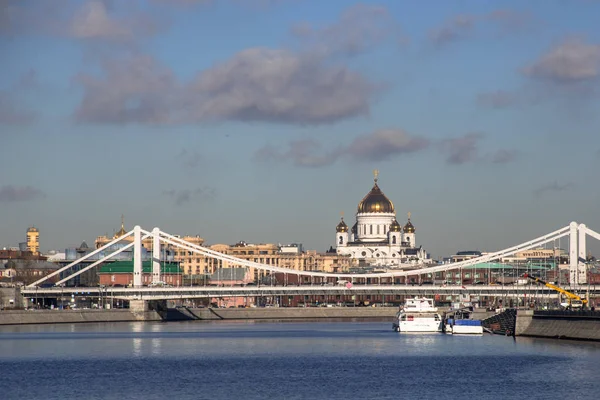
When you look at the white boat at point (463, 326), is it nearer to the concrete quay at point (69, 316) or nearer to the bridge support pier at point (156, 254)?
the concrete quay at point (69, 316)

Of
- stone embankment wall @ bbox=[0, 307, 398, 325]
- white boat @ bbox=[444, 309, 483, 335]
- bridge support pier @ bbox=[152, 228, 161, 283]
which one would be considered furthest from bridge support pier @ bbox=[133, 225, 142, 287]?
white boat @ bbox=[444, 309, 483, 335]

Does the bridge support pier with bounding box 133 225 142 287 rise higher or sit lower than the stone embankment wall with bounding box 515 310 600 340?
higher

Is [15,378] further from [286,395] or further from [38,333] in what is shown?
A: [38,333]

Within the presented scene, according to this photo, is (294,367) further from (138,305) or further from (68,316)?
(138,305)

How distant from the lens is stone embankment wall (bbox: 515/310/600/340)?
91.6 meters

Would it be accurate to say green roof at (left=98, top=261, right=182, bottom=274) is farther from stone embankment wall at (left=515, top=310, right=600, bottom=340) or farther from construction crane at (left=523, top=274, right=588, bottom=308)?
stone embankment wall at (left=515, top=310, right=600, bottom=340)

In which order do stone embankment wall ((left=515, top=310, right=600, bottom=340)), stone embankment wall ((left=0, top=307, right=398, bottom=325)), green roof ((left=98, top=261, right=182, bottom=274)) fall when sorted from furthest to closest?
green roof ((left=98, top=261, right=182, bottom=274)) < stone embankment wall ((left=0, top=307, right=398, bottom=325)) < stone embankment wall ((left=515, top=310, right=600, bottom=340))

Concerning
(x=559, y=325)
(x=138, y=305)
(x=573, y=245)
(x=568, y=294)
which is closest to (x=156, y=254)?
(x=138, y=305)

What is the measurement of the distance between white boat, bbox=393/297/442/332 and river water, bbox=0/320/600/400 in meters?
9.94

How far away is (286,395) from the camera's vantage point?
62906mm

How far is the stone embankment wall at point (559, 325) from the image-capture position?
9156 centimetres

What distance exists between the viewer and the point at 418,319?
122m

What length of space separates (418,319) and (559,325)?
2488 cm

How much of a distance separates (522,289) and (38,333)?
Result: 5561 cm
